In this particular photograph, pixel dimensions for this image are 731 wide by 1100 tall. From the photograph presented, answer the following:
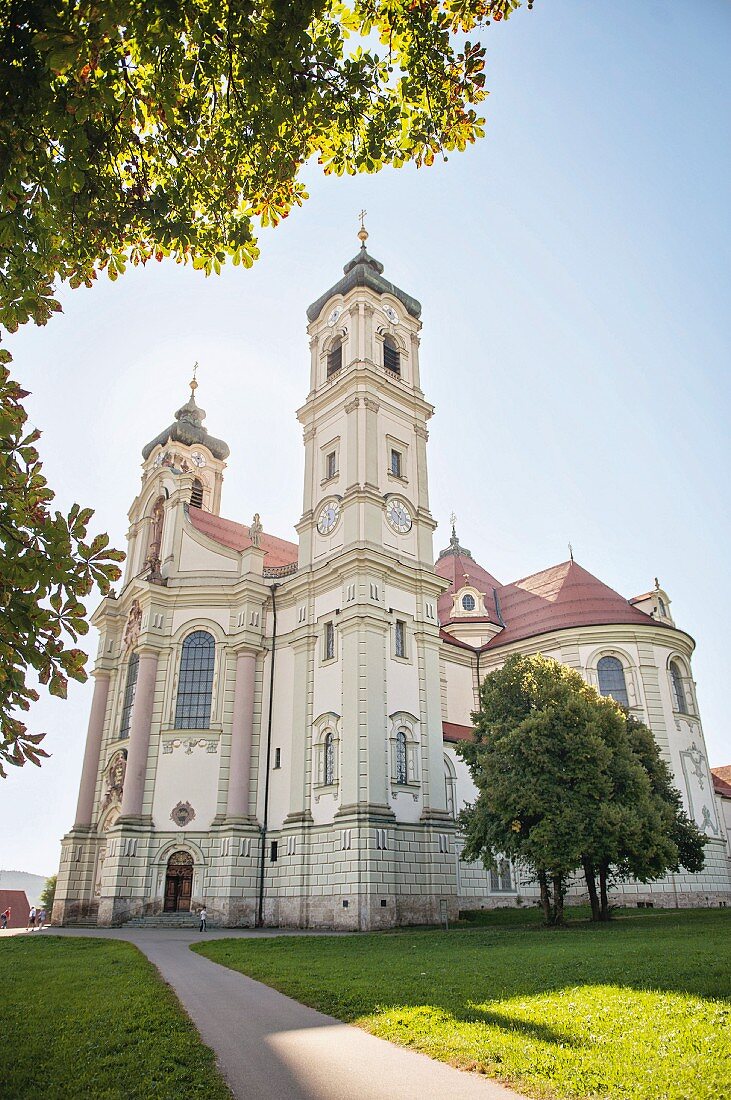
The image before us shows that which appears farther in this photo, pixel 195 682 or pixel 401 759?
pixel 195 682

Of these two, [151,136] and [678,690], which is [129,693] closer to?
[678,690]

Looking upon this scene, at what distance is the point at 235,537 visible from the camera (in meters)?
42.2

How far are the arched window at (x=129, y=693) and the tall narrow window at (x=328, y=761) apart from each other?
10367 millimetres

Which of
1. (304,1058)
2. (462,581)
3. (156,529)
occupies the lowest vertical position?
(304,1058)

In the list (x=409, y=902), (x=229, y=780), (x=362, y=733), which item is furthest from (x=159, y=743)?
(x=409, y=902)

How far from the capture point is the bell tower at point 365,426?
3378 centimetres

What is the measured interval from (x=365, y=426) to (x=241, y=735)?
48.5ft

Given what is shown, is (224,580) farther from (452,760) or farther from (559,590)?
(559,590)

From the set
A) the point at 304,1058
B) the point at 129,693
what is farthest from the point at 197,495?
the point at 304,1058

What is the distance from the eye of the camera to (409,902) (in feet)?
90.2

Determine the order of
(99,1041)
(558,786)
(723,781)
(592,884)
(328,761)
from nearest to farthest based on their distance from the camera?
(99,1041), (558,786), (592,884), (328,761), (723,781)

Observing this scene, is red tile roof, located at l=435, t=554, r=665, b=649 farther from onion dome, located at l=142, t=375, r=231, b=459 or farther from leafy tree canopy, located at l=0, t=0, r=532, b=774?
leafy tree canopy, located at l=0, t=0, r=532, b=774

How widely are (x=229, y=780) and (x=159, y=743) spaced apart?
3687mm

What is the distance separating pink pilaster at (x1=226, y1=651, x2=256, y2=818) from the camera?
105 ft
